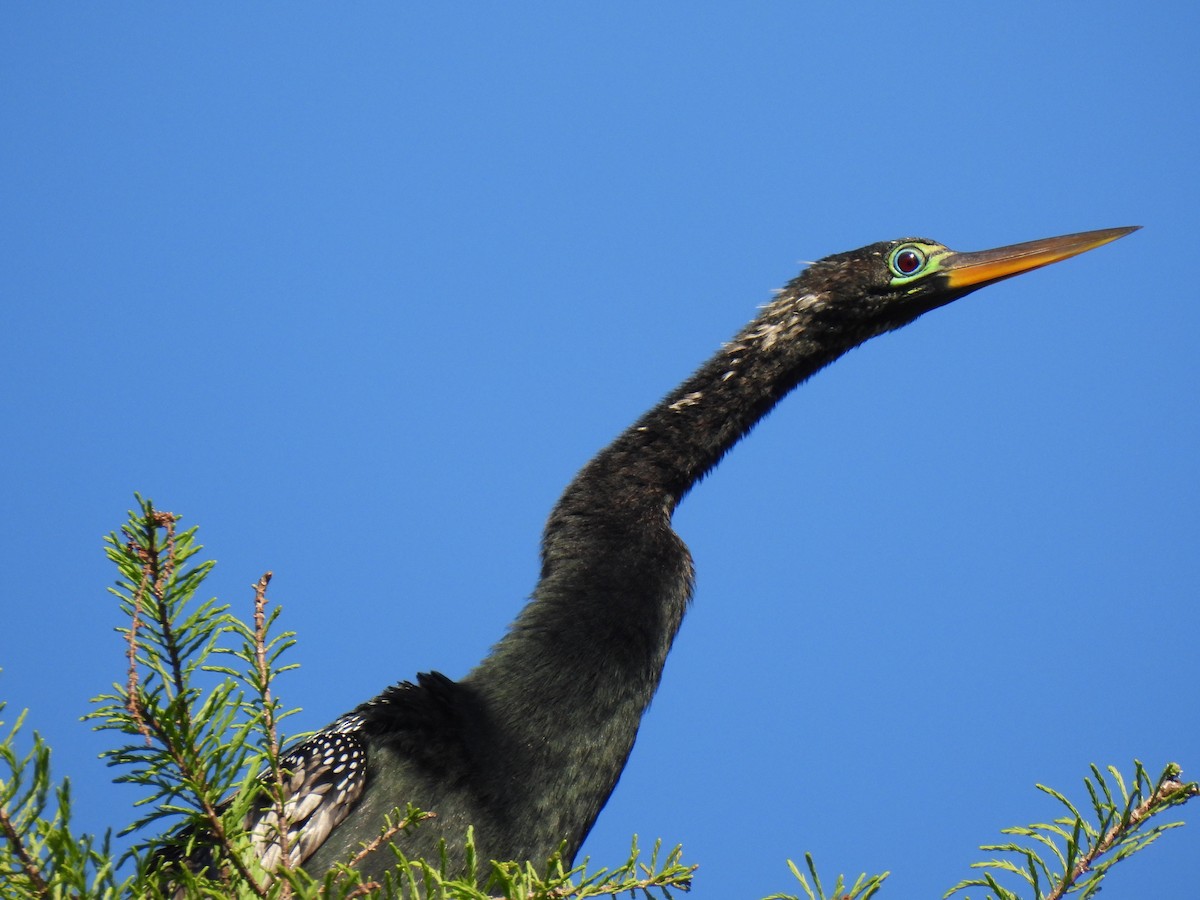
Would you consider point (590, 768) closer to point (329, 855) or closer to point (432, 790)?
point (432, 790)

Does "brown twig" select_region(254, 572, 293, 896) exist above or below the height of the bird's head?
below

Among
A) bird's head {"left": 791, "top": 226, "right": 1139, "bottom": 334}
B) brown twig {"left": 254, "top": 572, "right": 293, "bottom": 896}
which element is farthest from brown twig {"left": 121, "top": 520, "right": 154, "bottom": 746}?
bird's head {"left": 791, "top": 226, "right": 1139, "bottom": 334}

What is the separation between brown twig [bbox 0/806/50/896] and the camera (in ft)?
5.76

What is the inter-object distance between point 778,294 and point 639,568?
1.59 metres

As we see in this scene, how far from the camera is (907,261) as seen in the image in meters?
5.00

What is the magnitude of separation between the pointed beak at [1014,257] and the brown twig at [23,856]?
4.23 metres

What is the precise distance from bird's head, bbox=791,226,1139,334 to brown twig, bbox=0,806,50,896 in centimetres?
373

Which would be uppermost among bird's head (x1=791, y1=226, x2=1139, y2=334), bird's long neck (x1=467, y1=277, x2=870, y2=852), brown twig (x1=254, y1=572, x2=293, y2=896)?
bird's head (x1=791, y1=226, x2=1139, y2=334)

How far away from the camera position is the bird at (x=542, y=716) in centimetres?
340

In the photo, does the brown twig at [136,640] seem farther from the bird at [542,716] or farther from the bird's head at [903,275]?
the bird's head at [903,275]

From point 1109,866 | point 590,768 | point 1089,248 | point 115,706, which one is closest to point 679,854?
point 1109,866

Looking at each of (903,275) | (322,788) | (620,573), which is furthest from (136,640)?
(903,275)

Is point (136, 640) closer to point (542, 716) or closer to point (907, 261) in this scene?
point (542, 716)

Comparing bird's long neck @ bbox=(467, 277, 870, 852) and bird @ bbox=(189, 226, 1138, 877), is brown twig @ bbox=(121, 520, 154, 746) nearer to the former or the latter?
bird @ bbox=(189, 226, 1138, 877)
